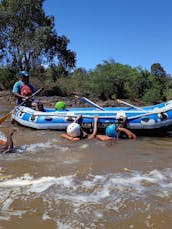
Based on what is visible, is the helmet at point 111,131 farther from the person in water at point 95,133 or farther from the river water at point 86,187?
the river water at point 86,187

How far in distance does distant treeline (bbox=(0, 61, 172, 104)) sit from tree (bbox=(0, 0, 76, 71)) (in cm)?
102

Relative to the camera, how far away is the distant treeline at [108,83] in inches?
921

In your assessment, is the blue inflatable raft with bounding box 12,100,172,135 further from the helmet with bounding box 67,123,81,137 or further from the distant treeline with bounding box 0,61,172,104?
the distant treeline with bounding box 0,61,172,104

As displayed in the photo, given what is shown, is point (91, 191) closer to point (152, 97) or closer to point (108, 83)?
point (152, 97)

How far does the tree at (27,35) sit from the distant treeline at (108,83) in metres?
1.02

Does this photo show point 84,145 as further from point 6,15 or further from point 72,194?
point 6,15

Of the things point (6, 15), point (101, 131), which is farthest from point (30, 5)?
point (101, 131)

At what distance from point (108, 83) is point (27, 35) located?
22.3 ft

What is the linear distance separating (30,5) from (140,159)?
2105 cm

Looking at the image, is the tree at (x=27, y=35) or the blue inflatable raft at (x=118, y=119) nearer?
the blue inflatable raft at (x=118, y=119)

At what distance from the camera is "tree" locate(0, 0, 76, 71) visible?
24.3 m

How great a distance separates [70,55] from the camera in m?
26.2

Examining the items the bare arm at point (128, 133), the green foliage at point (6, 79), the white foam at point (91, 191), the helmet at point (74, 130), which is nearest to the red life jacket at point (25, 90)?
the helmet at point (74, 130)

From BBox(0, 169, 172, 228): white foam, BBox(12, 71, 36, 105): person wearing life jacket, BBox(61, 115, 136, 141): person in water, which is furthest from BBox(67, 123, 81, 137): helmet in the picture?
BBox(0, 169, 172, 228): white foam
